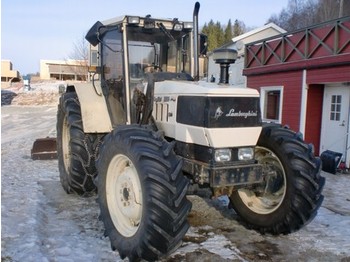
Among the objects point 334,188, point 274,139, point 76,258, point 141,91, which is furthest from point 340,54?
point 76,258

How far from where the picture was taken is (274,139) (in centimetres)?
420

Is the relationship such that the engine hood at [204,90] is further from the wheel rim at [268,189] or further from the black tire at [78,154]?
the black tire at [78,154]

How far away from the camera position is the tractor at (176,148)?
3252 mm

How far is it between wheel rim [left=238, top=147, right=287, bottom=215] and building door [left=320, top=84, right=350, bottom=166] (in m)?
5.46

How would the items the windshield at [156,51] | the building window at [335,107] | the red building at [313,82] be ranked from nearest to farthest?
the windshield at [156,51] < the red building at [313,82] < the building window at [335,107]

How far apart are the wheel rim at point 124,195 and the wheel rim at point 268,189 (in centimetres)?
143

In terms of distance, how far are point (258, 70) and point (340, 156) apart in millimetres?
4650

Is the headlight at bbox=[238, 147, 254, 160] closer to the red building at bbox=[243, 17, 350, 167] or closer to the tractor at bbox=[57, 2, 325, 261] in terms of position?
the tractor at bbox=[57, 2, 325, 261]

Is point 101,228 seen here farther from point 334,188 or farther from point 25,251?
point 334,188

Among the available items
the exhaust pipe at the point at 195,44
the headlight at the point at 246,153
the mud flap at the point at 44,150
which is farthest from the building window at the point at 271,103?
the headlight at the point at 246,153

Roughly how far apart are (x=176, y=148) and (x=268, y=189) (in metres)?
1.18

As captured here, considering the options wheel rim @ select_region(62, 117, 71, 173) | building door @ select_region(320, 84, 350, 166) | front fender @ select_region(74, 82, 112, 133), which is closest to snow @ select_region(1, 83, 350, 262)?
wheel rim @ select_region(62, 117, 71, 173)

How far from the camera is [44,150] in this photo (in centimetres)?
884

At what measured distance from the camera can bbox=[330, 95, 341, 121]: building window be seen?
962cm
